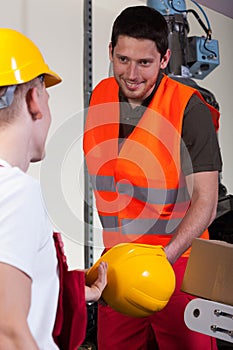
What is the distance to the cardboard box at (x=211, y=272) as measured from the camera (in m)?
1.51

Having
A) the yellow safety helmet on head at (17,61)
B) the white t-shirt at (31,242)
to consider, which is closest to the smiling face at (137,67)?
the yellow safety helmet on head at (17,61)

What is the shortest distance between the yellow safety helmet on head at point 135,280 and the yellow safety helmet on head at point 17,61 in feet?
1.84

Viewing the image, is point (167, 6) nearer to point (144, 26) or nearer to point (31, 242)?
point (144, 26)

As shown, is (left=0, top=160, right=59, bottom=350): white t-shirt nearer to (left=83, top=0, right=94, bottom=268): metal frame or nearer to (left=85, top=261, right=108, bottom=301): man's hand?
(left=85, top=261, right=108, bottom=301): man's hand

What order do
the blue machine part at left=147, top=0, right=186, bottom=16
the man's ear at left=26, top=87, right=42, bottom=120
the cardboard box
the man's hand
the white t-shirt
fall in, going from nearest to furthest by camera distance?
the white t-shirt, the man's ear at left=26, top=87, right=42, bottom=120, the man's hand, the cardboard box, the blue machine part at left=147, top=0, right=186, bottom=16

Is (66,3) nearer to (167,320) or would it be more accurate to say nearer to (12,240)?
(167,320)

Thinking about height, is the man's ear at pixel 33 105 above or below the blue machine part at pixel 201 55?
above

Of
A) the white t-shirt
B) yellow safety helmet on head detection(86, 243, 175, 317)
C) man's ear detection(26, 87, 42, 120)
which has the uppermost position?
man's ear detection(26, 87, 42, 120)

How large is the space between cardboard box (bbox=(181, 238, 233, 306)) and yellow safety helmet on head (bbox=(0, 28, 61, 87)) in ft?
2.15

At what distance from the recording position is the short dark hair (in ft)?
7.14

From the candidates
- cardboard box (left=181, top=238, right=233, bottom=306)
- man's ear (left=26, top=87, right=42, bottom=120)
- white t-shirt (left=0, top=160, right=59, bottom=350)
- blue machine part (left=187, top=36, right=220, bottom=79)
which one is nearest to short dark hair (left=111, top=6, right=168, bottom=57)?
blue machine part (left=187, top=36, right=220, bottom=79)

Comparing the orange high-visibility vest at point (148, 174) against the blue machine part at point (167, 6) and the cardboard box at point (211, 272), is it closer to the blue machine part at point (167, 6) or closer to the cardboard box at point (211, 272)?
the cardboard box at point (211, 272)

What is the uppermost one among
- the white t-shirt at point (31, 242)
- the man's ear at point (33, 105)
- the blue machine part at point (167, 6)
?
the blue machine part at point (167, 6)

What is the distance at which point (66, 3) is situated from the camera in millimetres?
3047
